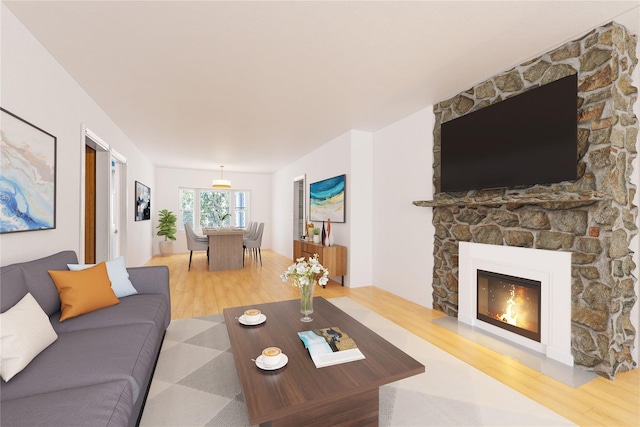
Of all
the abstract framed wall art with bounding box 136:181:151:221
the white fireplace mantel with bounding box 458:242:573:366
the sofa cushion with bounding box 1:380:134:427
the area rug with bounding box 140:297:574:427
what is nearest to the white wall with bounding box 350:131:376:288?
the white fireplace mantel with bounding box 458:242:573:366

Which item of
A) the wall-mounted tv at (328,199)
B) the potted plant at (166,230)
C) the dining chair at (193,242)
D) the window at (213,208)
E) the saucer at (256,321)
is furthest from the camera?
the window at (213,208)

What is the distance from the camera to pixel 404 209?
4164mm

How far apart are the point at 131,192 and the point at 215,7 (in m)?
4.50

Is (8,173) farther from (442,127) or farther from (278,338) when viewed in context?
(442,127)

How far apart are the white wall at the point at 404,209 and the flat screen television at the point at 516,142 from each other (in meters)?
0.45

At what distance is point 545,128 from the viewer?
95.7 inches

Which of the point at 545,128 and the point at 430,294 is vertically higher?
the point at 545,128

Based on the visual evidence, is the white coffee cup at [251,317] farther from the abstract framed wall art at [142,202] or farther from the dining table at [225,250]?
the abstract framed wall art at [142,202]

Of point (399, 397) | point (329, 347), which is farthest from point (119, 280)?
point (399, 397)

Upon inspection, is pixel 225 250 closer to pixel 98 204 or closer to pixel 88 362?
pixel 98 204

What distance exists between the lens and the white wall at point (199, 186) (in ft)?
27.5

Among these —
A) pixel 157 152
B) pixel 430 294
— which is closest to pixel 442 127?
pixel 430 294

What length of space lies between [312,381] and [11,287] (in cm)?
178

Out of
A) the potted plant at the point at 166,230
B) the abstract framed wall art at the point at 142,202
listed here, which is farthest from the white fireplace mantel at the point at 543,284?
the potted plant at the point at 166,230
